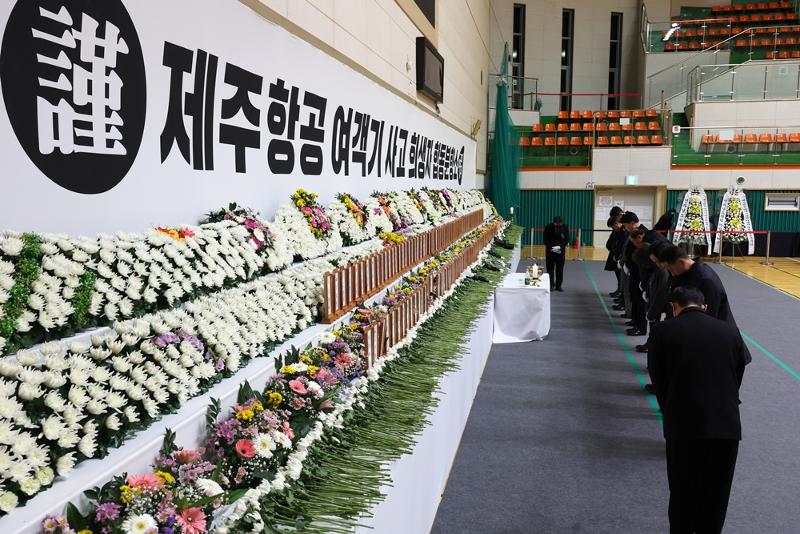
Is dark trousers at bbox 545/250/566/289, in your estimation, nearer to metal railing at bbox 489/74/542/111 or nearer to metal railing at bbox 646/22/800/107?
metal railing at bbox 646/22/800/107

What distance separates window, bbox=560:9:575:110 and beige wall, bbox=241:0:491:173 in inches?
309

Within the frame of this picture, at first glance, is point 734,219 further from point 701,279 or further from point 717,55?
point 701,279

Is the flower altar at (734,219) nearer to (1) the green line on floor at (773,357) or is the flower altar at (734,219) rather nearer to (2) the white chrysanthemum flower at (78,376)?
(1) the green line on floor at (773,357)

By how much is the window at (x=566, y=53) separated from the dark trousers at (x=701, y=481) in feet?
66.6

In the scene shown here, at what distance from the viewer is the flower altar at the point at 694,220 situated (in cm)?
1510

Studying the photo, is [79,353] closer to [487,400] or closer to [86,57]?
[86,57]

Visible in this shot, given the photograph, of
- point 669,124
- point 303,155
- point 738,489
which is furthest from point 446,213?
point 669,124

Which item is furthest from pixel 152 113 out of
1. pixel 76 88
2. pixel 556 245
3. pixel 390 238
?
pixel 556 245

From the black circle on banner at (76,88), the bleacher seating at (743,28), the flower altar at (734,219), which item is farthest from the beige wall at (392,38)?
the bleacher seating at (743,28)

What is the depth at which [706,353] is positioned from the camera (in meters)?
2.92

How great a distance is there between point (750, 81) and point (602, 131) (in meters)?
3.88

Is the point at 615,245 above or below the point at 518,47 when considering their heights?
below

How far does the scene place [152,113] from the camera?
285 centimetres

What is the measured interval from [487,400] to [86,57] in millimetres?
4210
